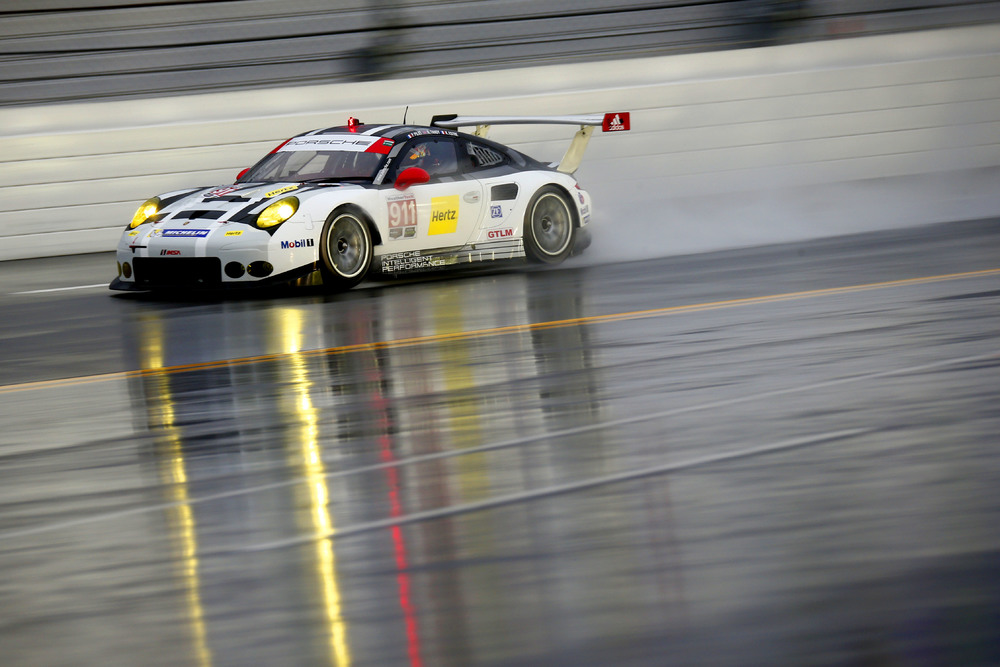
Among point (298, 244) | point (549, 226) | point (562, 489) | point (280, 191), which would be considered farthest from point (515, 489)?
point (549, 226)

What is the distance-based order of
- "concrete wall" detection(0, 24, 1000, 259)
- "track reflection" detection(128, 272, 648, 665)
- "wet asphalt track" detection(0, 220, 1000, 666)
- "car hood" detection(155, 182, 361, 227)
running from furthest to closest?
"concrete wall" detection(0, 24, 1000, 259) < "car hood" detection(155, 182, 361, 227) < "track reflection" detection(128, 272, 648, 665) < "wet asphalt track" detection(0, 220, 1000, 666)

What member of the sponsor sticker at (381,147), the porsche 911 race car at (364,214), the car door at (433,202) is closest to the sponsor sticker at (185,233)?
the porsche 911 race car at (364,214)

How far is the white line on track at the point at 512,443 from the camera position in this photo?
4742mm

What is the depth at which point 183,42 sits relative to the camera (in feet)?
54.7

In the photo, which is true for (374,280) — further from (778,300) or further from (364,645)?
(364,645)

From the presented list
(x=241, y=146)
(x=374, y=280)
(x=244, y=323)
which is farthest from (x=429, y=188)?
(x=241, y=146)

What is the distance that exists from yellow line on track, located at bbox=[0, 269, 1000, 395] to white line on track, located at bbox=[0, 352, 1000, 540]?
2429 mm

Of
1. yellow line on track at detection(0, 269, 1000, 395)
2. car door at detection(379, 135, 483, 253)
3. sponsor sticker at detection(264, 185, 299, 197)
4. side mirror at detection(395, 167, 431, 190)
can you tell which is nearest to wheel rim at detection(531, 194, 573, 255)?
car door at detection(379, 135, 483, 253)

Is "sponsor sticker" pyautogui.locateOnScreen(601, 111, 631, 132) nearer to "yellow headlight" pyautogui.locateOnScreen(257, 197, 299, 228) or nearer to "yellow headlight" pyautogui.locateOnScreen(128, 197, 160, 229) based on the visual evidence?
"yellow headlight" pyautogui.locateOnScreen(257, 197, 299, 228)

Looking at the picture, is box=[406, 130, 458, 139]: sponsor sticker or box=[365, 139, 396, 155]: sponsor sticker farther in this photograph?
box=[406, 130, 458, 139]: sponsor sticker

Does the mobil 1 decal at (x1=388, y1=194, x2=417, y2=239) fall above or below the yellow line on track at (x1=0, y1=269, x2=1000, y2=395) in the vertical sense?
above

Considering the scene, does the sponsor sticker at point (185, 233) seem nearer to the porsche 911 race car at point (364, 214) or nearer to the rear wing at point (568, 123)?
the porsche 911 race car at point (364, 214)

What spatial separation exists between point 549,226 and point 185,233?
135 inches

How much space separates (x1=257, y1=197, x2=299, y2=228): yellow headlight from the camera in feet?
35.0
